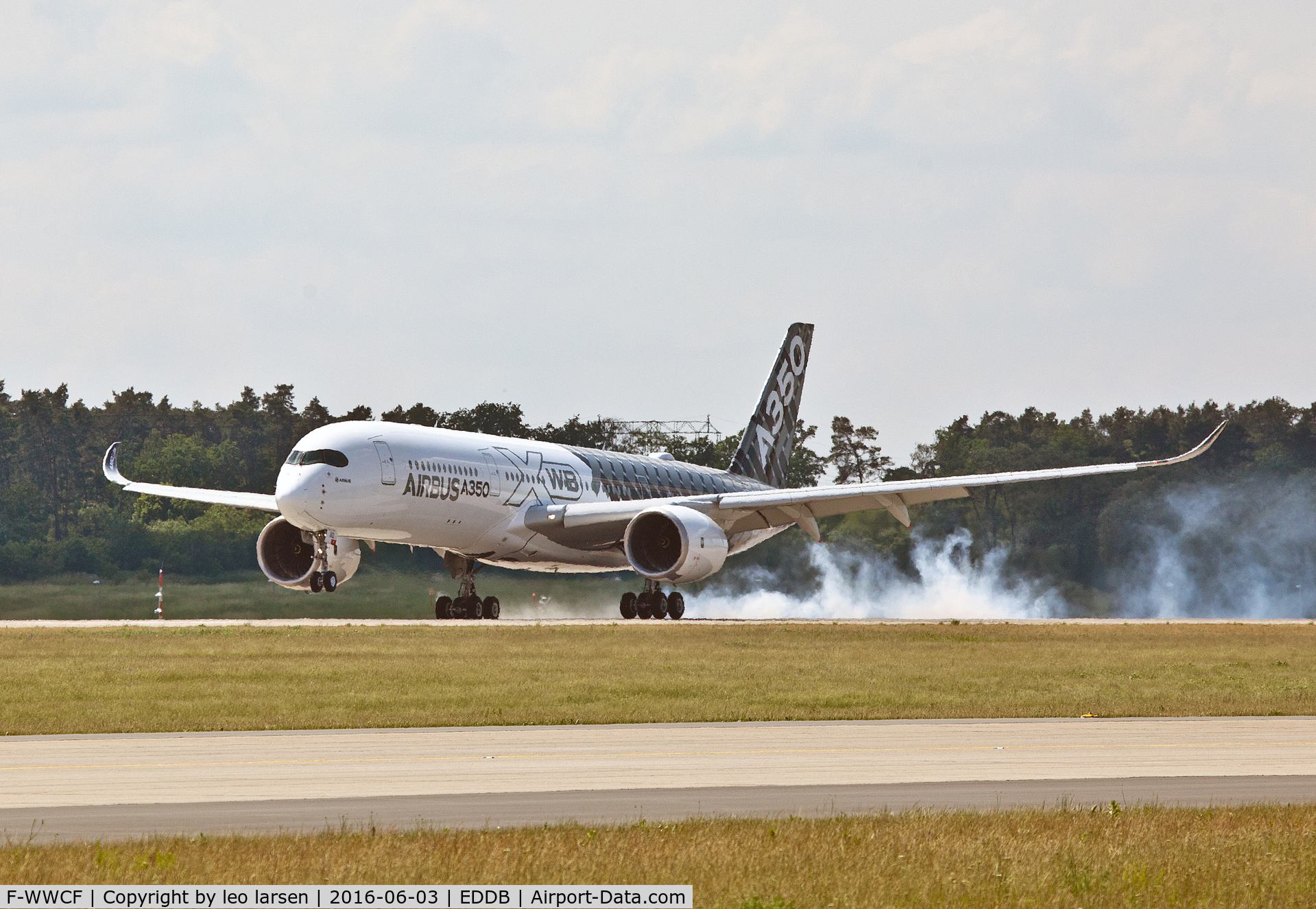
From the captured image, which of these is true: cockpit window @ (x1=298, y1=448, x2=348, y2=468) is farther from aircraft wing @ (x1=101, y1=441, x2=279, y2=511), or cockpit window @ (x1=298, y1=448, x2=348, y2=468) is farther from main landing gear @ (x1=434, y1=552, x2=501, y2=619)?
aircraft wing @ (x1=101, y1=441, x2=279, y2=511)

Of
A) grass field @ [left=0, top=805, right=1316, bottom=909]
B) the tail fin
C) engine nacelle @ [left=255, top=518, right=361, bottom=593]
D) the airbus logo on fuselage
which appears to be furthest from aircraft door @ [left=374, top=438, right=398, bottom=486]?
grass field @ [left=0, top=805, right=1316, bottom=909]

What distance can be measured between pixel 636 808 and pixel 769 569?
49.0m

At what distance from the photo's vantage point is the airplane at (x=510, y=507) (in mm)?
42375

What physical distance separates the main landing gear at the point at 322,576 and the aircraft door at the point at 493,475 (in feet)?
14.9

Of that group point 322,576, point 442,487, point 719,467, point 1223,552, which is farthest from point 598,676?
point 719,467

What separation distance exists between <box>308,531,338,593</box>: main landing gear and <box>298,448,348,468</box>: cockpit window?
2.54 meters

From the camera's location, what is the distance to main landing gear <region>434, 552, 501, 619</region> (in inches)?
1944

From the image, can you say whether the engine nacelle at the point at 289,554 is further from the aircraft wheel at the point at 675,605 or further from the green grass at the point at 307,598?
the aircraft wheel at the point at 675,605

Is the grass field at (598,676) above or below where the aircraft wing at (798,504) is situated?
below

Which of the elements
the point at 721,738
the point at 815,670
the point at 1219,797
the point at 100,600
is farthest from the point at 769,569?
the point at 1219,797

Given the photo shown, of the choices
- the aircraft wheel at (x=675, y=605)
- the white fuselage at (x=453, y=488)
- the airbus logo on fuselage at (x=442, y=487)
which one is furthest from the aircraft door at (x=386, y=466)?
the aircraft wheel at (x=675, y=605)

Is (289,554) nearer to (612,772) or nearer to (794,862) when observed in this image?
(612,772)

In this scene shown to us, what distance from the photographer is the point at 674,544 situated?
47.1 metres

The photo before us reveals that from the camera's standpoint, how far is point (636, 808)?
524 inches
